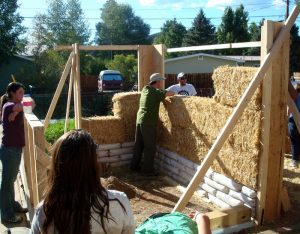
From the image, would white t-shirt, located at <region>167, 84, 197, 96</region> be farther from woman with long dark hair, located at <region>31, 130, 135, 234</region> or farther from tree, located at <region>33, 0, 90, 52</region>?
tree, located at <region>33, 0, 90, 52</region>

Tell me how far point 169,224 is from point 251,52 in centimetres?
4676

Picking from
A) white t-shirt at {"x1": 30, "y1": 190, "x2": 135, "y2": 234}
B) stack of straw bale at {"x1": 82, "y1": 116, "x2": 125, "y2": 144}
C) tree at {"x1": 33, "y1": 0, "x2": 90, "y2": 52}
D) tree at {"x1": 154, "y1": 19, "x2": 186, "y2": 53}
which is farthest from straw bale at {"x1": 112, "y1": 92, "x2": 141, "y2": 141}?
tree at {"x1": 154, "y1": 19, "x2": 186, "y2": 53}

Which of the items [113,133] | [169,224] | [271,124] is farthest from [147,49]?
[169,224]

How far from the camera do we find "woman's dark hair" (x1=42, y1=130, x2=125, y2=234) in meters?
1.93

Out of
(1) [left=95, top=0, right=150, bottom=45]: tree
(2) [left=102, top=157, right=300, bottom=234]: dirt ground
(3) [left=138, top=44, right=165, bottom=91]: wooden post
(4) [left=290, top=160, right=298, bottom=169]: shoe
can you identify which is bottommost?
(2) [left=102, top=157, right=300, bottom=234]: dirt ground

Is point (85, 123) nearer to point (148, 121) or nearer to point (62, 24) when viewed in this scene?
point (148, 121)

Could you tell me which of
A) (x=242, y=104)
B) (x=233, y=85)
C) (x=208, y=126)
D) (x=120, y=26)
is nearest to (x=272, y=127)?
(x=242, y=104)

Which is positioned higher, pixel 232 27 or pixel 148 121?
pixel 232 27

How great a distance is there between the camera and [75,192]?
6.41 ft

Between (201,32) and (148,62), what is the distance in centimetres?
4863

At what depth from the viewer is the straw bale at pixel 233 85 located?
199 inches

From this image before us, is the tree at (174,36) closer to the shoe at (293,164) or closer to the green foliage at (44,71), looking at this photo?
the green foliage at (44,71)

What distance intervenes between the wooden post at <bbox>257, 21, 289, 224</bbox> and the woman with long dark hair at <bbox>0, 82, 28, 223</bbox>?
3161mm

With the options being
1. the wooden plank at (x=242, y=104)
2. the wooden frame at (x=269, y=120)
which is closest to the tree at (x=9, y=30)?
the wooden frame at (x=269, y=120)
